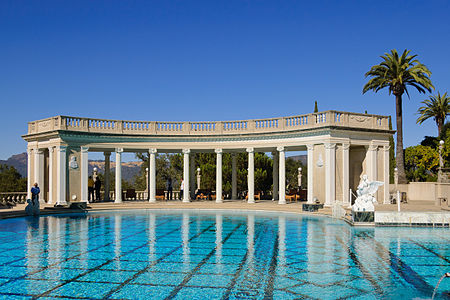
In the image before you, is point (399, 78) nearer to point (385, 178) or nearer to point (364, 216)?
point (385, 178)

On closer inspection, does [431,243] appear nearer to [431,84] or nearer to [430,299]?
[430,299]

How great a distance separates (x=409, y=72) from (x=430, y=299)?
101 ft

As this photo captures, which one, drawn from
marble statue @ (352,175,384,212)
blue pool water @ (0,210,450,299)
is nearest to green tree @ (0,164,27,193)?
blue pool water @ (0,210,450,299)

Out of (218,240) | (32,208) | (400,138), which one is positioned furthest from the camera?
(400,138)

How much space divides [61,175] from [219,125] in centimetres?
1233

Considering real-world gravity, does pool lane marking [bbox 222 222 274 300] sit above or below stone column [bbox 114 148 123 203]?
below

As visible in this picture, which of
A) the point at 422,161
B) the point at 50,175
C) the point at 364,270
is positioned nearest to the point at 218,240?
the point at 364,270

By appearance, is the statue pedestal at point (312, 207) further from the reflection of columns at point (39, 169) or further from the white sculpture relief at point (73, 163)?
the reflection of columns at point (39, 169)

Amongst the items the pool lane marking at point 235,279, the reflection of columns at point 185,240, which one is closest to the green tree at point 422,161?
the reflection of columns at point 185,240

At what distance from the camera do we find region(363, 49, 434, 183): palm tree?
3512 centimetres

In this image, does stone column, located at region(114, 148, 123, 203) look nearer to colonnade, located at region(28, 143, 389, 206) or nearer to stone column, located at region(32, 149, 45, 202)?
colonnade, located at region(28, 143, 389, 206)

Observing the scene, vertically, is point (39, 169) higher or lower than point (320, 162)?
lower

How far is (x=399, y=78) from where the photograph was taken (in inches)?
1379

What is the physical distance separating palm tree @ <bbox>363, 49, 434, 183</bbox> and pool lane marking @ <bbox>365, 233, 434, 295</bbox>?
24.6 meters
